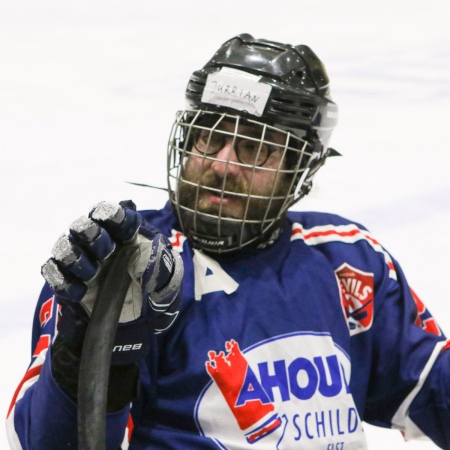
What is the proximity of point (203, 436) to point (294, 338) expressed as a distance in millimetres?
236

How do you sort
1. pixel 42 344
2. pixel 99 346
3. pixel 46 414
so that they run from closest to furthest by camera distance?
pixel 99 346
pixel 46 414
pixel 42 344

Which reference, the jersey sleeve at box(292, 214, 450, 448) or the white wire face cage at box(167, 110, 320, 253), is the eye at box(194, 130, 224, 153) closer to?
A: the white wire face cage at box(167, 110, 320, 253)

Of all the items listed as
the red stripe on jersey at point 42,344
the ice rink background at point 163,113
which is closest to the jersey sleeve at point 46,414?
the red stripe on jersey at point 42,344

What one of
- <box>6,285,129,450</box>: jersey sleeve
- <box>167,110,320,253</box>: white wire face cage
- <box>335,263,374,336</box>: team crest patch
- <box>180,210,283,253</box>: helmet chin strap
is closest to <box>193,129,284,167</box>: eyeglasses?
<box>167,110,320,253</box>: white wire face cage

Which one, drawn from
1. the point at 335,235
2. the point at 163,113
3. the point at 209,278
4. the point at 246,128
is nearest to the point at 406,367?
the point at 335,235

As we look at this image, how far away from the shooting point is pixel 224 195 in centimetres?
194

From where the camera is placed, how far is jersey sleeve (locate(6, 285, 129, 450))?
1641 millimetres

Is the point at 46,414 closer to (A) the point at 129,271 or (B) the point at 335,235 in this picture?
(A) the point at 129,271

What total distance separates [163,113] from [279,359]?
196cm

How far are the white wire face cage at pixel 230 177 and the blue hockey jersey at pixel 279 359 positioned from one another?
53mm

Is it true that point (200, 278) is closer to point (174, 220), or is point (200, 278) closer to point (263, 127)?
point (174, 220)

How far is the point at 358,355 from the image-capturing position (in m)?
2.07

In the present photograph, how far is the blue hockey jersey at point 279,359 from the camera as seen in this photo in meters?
1.84

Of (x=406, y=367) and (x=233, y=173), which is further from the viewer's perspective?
(x=406, y=367)
